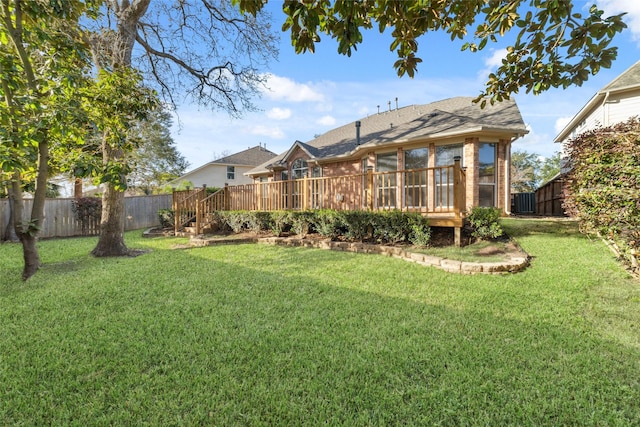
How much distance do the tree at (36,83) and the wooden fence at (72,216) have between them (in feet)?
18.9

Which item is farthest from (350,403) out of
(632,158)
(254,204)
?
(254,204)

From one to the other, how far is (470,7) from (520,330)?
345 centimetres

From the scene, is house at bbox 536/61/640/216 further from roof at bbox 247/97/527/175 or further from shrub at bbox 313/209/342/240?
shrub at bbox 313/209/342/240

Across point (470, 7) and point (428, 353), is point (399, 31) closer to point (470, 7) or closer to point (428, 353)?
point (470, 7)

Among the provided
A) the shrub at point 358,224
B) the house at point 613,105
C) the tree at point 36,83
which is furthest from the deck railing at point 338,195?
the tree at point 36,83

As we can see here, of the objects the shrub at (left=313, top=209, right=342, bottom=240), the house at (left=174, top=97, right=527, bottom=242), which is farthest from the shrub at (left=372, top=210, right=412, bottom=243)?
the shrub at (left=313, top=209, right=342, bottom=240)

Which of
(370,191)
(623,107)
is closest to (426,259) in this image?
(370,191)

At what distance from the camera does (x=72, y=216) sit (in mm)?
11398

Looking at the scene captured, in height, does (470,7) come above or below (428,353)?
above

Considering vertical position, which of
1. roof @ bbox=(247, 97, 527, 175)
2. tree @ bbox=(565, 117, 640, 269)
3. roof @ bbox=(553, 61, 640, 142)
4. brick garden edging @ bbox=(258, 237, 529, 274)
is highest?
roof @ bbox=(553, 61, 640, 142)

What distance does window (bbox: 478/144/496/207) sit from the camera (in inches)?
358

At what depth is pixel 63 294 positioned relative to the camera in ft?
13.4

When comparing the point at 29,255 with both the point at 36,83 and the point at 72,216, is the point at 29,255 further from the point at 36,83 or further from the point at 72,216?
the point at 72,216

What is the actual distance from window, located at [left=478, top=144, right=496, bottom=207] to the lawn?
15.5 ft
